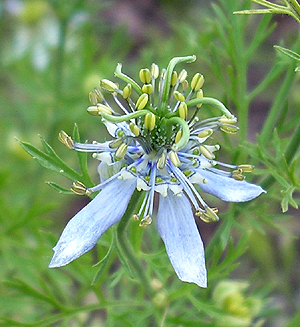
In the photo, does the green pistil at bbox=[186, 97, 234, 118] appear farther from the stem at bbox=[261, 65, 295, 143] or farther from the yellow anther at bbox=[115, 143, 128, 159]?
the stem at bbox=[261, 65, 295, 143]

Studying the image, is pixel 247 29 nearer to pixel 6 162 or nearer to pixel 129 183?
pixel 6 162

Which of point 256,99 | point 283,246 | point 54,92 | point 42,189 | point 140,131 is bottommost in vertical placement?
point 283,246

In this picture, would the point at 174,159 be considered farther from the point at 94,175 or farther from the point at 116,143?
the point at 94,175

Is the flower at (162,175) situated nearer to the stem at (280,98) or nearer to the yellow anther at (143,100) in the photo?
the yellow anther at (143,100)

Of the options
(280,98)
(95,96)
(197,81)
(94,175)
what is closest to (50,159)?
(95,96)

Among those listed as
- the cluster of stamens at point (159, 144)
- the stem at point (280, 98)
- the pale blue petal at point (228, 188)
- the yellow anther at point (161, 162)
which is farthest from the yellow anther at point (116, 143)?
the stem at point (280, 98)

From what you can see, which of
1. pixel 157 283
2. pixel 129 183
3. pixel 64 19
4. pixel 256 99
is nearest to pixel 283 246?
pixel 256 99

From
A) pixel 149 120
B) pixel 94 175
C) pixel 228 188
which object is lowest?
pixel 94 175
